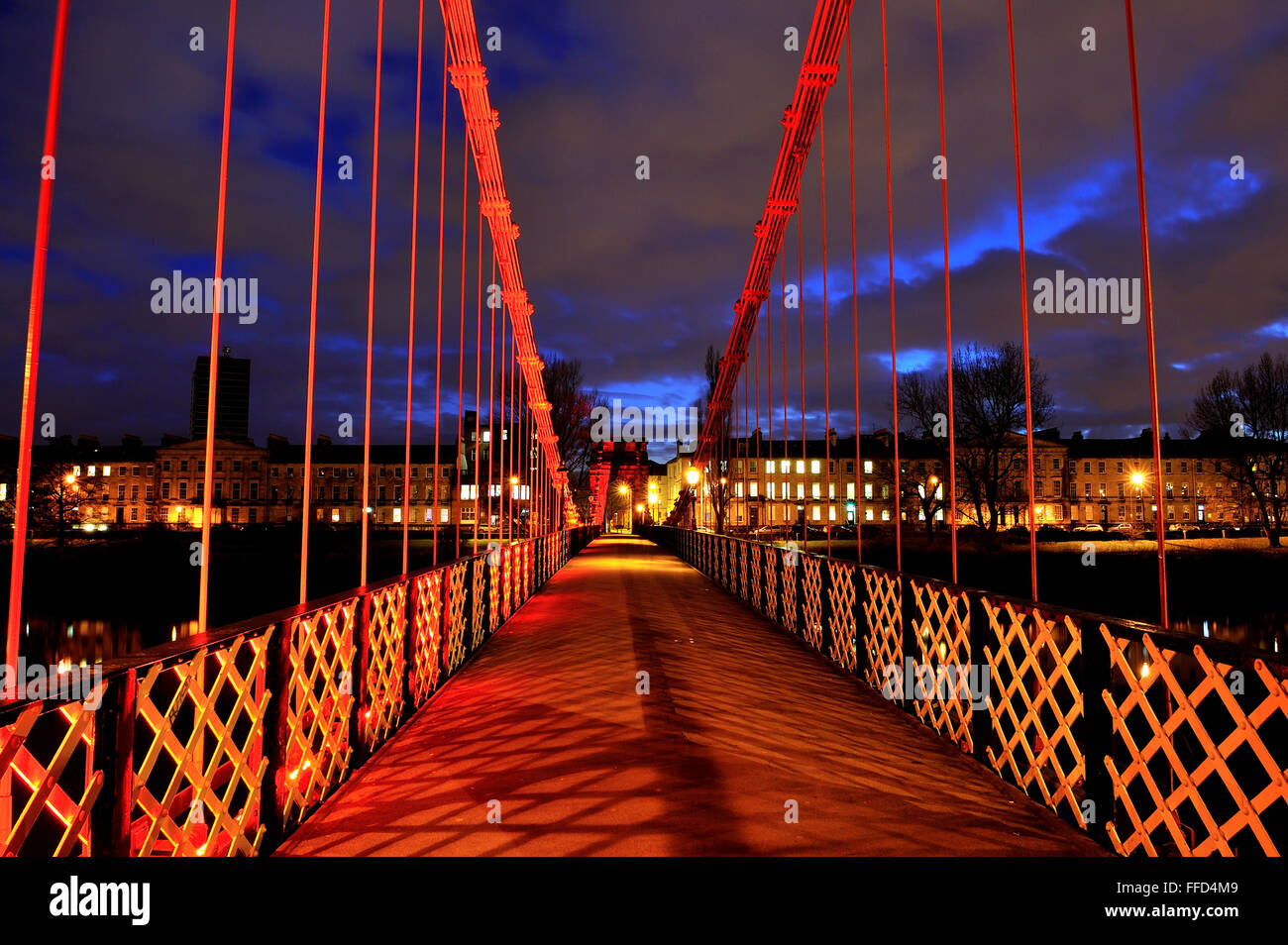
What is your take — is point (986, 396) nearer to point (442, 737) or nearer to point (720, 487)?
point (720, 487)

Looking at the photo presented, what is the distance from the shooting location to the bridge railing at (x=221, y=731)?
207cm

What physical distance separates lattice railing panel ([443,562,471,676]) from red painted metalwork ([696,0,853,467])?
8.55 m

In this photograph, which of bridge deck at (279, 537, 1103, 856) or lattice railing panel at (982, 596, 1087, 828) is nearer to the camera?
bridge deck at (279, 537, 1103, 856)

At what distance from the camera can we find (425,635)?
6.20 metres

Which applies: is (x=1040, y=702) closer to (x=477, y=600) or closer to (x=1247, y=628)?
(x=477, y=600)

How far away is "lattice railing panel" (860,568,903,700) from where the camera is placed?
6.25 m

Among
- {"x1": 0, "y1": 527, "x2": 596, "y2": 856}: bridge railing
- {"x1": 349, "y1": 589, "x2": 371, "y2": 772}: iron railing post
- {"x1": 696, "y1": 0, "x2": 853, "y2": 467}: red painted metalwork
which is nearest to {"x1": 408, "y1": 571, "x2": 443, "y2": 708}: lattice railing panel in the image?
{"x1": 0, "y1": 527, "x2": 596, "y2": 856}: bridge railing

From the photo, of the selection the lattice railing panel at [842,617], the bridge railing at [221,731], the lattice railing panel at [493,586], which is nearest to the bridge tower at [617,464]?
the lattice railing panel at [493,586]

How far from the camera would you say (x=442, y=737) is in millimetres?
5098

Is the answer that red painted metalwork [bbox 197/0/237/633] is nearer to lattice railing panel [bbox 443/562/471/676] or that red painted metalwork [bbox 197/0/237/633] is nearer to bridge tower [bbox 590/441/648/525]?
lattice railing panel [bbox 443/562/471/676]

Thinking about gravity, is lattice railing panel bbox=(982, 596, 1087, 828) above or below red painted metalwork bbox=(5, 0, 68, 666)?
below

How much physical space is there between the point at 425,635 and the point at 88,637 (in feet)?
64.6

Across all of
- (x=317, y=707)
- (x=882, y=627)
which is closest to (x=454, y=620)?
(x=317, y=707)
